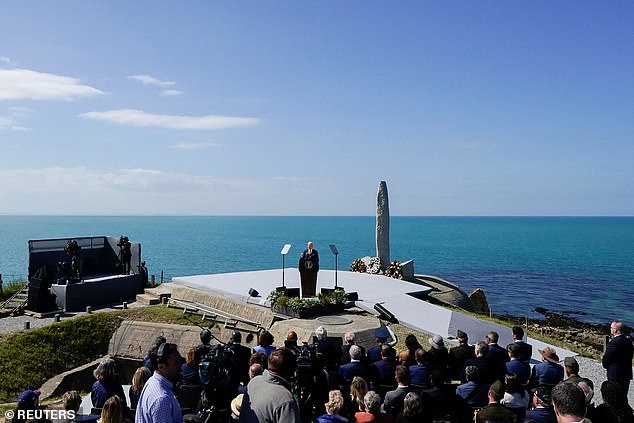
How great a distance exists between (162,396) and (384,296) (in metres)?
13.3

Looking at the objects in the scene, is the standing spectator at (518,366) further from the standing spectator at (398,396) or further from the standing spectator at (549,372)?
the standing spectator at (398,396)

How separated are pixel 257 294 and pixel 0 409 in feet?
26.2

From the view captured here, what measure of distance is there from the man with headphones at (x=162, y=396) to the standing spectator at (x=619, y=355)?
24.3 feet

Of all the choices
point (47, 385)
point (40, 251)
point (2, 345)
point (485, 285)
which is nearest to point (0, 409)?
point (47, 385)

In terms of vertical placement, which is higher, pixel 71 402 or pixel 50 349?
pixel 71 402

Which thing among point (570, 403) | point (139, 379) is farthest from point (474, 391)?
point (139, 379)

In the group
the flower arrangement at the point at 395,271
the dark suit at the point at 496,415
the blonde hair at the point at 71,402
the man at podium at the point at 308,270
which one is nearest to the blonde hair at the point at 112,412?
the blonde hair at the point at 71,402

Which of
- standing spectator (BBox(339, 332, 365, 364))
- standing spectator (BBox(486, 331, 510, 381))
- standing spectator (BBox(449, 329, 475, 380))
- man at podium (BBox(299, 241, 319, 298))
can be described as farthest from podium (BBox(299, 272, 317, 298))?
standing spectator (BBox(486, 331, 510, 381))

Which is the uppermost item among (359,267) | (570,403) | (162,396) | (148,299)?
(570,403)

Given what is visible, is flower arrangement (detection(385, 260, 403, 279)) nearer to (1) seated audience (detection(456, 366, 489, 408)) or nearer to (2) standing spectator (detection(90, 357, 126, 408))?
→ (1) seated audience (detection(456, 366, 489, 408))

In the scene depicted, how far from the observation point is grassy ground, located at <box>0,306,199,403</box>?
43.4 feet

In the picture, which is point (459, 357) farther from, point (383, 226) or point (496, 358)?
point (383, 226)

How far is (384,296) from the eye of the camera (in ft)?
55.8

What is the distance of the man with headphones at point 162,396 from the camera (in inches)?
169
